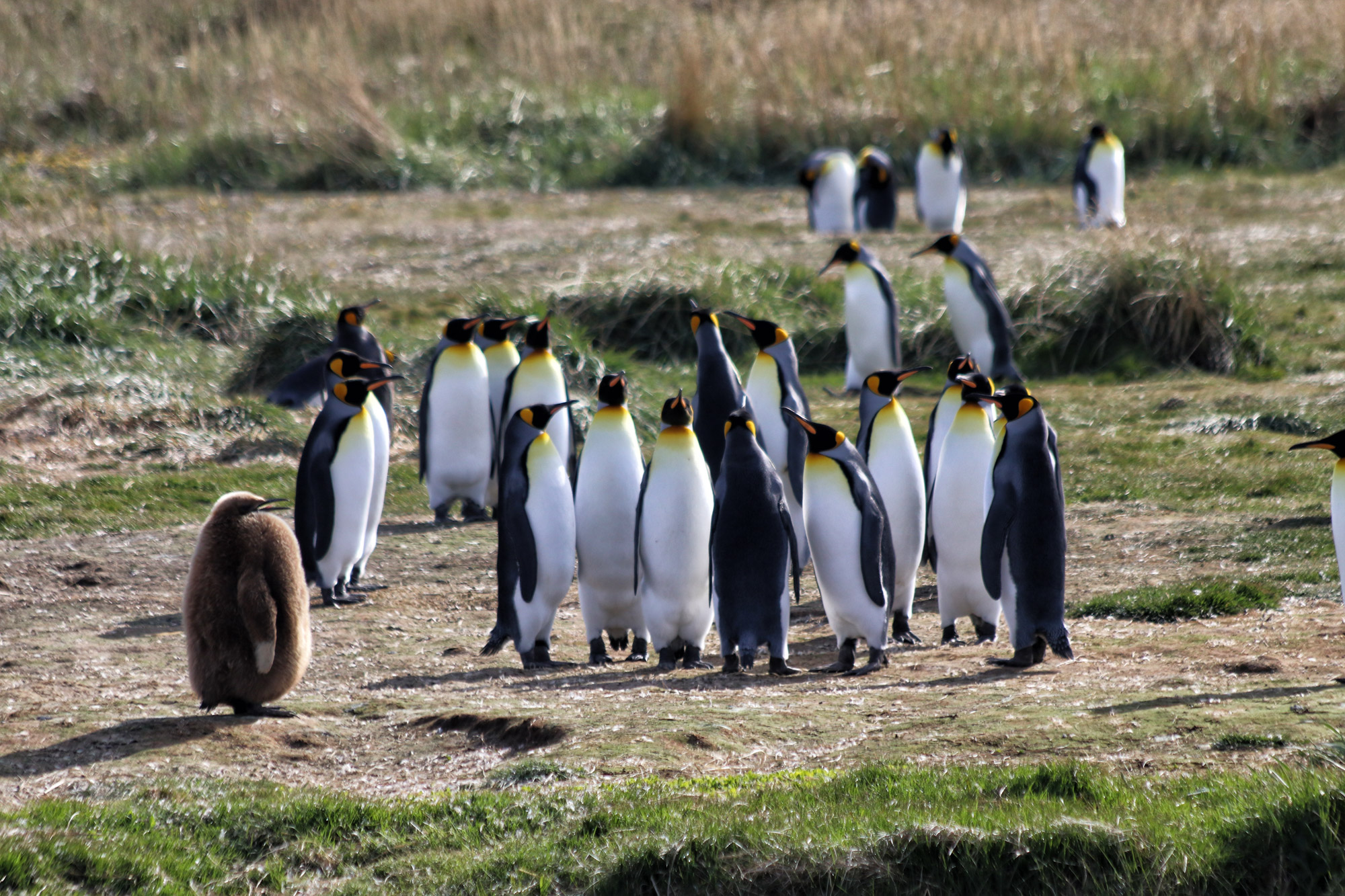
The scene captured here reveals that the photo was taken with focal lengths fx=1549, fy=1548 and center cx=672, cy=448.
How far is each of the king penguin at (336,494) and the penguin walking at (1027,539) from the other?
3302 millimetres

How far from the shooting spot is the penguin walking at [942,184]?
18859mm

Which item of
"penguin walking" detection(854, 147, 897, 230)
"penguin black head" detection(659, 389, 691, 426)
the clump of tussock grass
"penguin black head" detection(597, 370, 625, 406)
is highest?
"penguin walking" detection(854, 147, 897, 230)

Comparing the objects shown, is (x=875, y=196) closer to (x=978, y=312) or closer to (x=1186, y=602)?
(x=978, y=312)

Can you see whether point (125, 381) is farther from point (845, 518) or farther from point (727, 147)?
point (727, 147)

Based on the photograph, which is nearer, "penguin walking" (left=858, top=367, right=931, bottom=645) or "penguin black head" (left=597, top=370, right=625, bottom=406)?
"penguin black head" (left=597, top=370, right=625, bottom=406)

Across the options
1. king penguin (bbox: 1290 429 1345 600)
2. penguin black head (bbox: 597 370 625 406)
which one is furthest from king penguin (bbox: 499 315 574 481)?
king penguin (bbox: 1290 429 1345 600)

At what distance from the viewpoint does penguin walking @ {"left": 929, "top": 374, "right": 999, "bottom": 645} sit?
7.12m

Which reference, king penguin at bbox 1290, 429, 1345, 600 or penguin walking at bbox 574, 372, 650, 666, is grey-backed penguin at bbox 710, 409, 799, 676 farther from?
king penguin at bbox 1290, 429, 1345, 600

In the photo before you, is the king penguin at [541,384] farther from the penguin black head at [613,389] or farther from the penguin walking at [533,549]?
the penguin walking at [533,549]

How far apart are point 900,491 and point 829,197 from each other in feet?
40.6

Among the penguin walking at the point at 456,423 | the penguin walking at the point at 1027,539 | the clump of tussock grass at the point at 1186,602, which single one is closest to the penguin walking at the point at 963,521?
the clump of tussock grass at the point at 1186,602

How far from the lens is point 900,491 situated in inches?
290

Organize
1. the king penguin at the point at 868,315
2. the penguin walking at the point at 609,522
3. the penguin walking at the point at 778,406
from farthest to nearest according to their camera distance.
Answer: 1. the king penguin at the point at 868,315
2. the penguin walking at the point at 778,406
3. the penguin walking at the point at 609,522

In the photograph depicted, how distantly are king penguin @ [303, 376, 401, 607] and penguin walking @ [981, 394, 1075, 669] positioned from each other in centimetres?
330
